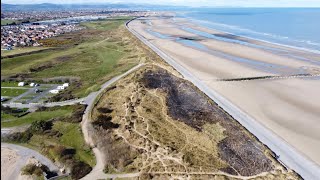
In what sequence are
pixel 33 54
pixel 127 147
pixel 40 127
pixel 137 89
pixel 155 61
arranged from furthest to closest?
pixel 33 54
pixel 155 61
pixel 137 89
pixel 40 127
pixel 127 147

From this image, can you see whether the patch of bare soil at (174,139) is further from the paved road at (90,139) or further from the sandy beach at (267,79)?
the sandy beach at (267,79)

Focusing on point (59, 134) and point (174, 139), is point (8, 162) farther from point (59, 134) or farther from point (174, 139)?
point (174, 139)

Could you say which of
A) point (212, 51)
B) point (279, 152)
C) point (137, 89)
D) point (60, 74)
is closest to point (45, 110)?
point (137, 89)

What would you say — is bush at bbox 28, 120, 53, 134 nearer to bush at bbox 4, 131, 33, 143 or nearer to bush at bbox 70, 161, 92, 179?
bush at bbox 4, 131, 33, 143

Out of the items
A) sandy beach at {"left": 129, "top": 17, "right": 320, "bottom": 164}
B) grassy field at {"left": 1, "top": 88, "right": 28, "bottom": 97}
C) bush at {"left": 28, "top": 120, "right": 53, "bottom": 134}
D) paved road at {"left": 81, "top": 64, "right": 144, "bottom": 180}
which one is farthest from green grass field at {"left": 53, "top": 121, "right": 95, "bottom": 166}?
sandy beach at {"left": 129, "top": 17, "right": 320, "bottom": 164}

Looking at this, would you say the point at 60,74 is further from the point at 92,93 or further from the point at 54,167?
the point at 54,167

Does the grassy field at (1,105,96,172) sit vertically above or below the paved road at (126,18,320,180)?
below

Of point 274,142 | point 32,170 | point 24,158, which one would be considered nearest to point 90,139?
point 24,158
